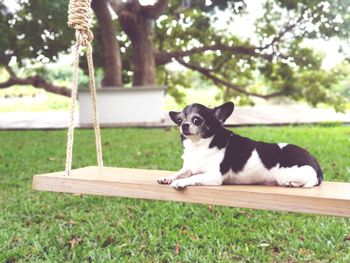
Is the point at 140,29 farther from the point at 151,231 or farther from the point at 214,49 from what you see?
the point at 151,231

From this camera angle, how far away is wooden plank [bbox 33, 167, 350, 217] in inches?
43.8

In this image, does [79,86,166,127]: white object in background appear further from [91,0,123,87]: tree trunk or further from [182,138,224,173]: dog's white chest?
[182,138,224,173]: dog's white chest

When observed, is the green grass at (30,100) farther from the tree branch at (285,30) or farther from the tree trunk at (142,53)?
the tree branch at (285,30)

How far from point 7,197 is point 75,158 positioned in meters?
1.19

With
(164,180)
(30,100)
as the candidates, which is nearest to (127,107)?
(30,100)

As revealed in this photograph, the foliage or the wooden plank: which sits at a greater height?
the foliage

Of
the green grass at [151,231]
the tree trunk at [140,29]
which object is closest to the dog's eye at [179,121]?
the green grass at [151,231]

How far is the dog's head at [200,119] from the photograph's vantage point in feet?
4.11

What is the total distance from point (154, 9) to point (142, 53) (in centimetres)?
90

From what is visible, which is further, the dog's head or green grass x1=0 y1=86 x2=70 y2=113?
green grass x1=0 y1=86 x2=70 y2=113

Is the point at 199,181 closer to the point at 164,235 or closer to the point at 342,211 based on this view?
the point at 342,211

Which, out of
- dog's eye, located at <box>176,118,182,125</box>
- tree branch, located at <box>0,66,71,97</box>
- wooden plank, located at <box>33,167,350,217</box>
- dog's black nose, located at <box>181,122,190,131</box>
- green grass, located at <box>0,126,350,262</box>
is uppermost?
tree branch, located at <box>0,66,71,97</box>

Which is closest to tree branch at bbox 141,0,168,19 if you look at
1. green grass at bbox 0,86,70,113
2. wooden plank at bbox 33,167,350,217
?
green grass at bbox 0,86,70,113

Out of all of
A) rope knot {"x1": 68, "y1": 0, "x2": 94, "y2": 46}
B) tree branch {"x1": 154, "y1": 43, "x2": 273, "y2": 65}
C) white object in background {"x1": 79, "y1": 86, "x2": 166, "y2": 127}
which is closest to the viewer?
rope knot {"x1": 68, "y1": 0, "x2": 94, "y2": 46}
